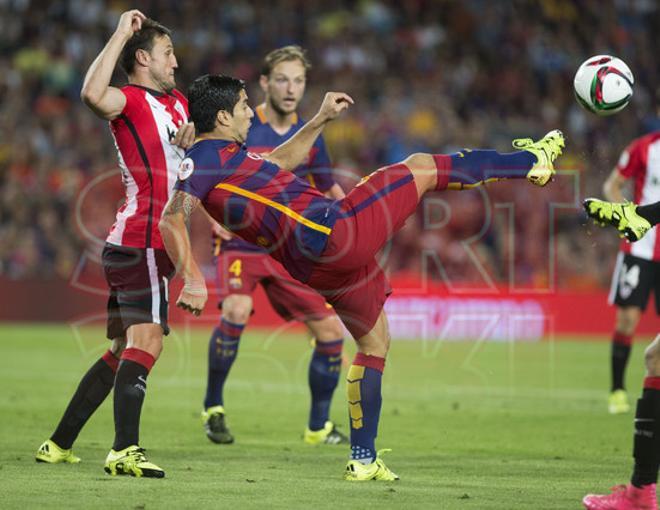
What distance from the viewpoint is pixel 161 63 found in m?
7.36

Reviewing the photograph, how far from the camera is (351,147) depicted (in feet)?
67.7

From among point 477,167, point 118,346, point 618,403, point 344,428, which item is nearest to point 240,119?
point 477,167

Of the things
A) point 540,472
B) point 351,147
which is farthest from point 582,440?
point 351,147

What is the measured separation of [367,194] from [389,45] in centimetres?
1710

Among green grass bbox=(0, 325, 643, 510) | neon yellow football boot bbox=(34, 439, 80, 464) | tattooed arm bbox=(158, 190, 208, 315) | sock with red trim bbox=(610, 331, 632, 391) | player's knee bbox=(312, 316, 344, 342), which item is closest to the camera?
green grass bbox=(0, 325, 643, 510)

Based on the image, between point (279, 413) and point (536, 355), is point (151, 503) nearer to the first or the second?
point (279, 413)

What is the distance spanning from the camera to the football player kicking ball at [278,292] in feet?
29.1

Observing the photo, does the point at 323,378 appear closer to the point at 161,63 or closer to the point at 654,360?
the point at 161,63

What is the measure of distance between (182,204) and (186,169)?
8.2 inches

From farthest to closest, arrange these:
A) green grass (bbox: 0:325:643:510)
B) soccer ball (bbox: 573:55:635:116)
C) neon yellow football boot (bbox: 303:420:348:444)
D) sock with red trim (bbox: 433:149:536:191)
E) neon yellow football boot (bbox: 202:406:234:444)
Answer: neon yellow football boot (bbox: 303:420:348:444) → neon yellow football boot (bbox: 202:406:234:444) → soccer ball (bbox: 573:55:635:116) → sock with red trim (bbox: 433:149:536:191) → green grass (bbox: 0:325:643:510)

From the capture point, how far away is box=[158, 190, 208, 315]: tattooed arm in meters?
6.45

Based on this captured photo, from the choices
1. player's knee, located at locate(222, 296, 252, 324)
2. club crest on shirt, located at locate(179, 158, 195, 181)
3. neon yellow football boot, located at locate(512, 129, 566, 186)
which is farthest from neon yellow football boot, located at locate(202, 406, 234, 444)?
neon yellow football boot, located at locate(512, 129, 566, 186)

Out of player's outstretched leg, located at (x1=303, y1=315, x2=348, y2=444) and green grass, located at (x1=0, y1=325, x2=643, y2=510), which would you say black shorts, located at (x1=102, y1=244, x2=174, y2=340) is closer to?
green grass, located at (x1=0, y1=325, x2=643, y2=510)

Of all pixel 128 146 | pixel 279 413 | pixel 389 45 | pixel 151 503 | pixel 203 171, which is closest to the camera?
pixel 151 503
